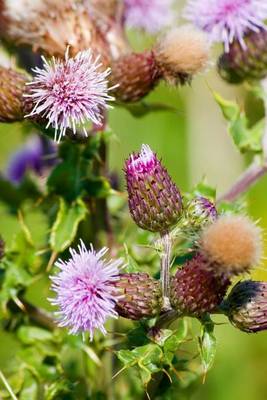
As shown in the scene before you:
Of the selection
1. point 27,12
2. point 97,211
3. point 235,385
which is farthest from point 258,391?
point 27,12

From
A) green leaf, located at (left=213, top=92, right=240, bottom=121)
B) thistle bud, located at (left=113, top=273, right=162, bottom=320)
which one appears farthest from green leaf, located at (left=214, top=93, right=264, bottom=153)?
thistle bud, located at (left=113, top=273, right=162, bottom=320)

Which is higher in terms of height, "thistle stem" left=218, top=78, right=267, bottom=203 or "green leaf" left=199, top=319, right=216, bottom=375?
"thistle stem" left=218, top=78, right=267, bottom=203

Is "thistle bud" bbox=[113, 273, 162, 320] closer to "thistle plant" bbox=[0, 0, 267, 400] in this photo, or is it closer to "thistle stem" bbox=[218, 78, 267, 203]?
"thistle plant" bbox=[0, 0, 267, 400]

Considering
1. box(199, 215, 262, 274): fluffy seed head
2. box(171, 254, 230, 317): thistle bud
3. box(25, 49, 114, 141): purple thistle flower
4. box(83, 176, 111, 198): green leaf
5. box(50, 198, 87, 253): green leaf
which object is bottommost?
box(171, 254, 230, 317): thistle bud

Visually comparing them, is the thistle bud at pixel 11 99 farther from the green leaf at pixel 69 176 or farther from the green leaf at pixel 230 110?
the green leaf at pixel 230 110

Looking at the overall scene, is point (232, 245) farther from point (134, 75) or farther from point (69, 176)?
point (69, 176)

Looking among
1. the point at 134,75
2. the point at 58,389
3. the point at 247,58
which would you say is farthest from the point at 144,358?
the point at 247,58
